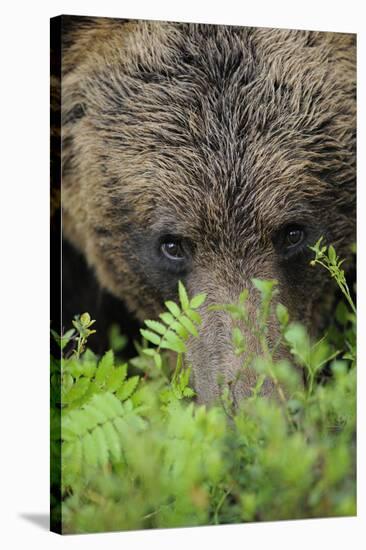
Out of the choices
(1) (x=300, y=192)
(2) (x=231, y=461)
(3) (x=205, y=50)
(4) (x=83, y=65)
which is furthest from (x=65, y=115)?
(2) (x=231, y=461)

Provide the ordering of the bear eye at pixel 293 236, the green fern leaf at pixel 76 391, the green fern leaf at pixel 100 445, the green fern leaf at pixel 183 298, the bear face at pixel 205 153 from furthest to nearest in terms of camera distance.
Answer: the bear eye at pixel 293 236
the bear face at pixel 205 153
the green fern leaf at pixel 183 298
the green fern leaf at pixel 76 391
the green fern leaf at pixel 100 445

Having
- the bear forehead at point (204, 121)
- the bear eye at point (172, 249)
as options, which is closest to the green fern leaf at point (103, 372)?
the bear eye at point (172, 249)

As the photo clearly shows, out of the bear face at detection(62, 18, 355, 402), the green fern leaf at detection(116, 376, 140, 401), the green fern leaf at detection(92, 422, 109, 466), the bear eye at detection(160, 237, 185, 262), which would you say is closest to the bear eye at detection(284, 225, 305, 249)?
the bear face at detection(62, 18, 355, 402)

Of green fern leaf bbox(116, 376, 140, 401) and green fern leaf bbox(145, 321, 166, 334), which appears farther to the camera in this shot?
green fern leaf bbox(145, 321, 166, 334)

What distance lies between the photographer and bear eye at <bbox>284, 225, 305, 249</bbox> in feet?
20.1

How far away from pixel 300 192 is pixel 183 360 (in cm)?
112

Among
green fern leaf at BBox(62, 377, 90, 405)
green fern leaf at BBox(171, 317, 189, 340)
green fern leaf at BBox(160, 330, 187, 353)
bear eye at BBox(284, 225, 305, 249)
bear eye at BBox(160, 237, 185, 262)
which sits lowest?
green fern leaf at BBox(62, 377, 90, 405)

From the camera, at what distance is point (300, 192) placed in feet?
20.2

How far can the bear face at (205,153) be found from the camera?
5949 millimetres

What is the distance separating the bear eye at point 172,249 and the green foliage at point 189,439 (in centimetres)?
25

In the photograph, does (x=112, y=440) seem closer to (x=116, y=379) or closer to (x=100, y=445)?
(x=100, y=445)

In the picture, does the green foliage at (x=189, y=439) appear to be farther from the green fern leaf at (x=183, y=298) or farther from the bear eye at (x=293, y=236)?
the bear eye at (x=293, y=236)

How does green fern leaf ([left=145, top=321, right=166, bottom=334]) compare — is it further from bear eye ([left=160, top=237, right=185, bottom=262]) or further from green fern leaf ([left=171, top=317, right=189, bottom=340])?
bear eye ([left=160, top=237, right=185, bottom=262])

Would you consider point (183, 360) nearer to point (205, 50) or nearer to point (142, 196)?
point (142, 196)
